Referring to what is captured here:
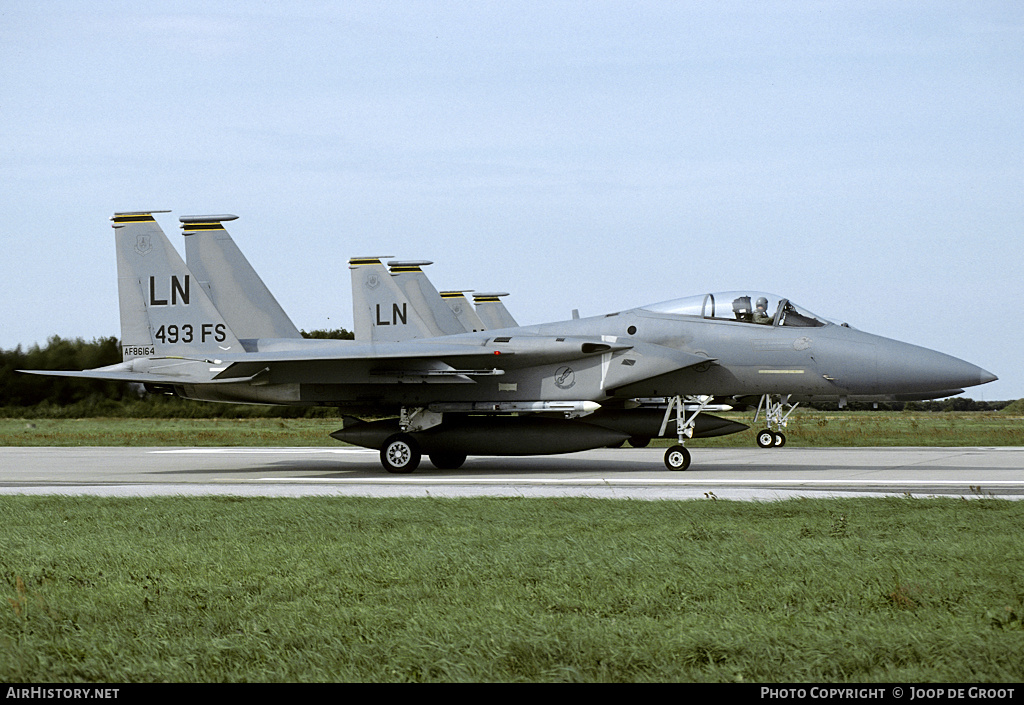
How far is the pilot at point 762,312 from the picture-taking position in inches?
648

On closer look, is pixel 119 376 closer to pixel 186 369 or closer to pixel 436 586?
pixel 186 369

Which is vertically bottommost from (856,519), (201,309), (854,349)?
(856,519)

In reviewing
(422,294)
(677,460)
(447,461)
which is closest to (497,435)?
(447,461)

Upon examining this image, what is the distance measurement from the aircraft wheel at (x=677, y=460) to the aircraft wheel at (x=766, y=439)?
30.9 ft

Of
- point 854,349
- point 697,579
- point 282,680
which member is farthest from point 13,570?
point 854,349

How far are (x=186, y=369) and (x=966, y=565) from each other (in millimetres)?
14263

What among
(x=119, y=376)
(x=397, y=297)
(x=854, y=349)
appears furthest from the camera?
(x=397, y=297)

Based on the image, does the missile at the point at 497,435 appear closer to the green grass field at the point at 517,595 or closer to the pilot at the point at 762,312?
the pilot at the point at 762,312

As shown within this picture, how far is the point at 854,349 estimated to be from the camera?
52.5 feet

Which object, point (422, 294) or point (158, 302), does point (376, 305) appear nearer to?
point (422, 294)

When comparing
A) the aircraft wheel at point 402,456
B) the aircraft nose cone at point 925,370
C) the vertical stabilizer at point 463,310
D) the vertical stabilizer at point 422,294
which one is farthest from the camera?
the vertical stabilizer at point 463,310

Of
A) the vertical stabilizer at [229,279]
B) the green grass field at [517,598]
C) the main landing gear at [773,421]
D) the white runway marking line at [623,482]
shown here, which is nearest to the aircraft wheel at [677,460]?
the white runway marking line at [623,482]

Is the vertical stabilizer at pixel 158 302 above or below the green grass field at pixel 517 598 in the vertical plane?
above

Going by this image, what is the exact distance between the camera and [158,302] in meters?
18.2
